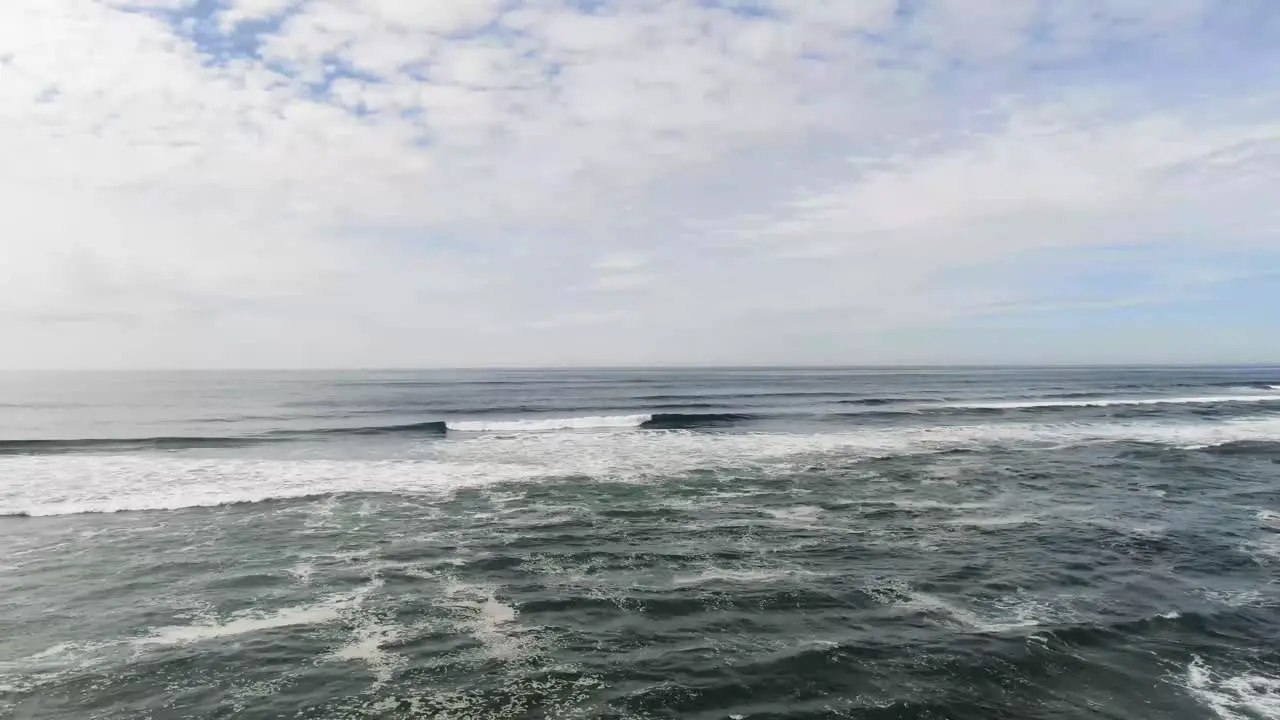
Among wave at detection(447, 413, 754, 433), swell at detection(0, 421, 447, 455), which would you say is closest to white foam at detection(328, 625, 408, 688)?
swell at detection(0, 421, 447, 455)

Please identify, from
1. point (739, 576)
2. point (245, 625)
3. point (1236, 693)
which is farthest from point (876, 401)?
point (245, 625)

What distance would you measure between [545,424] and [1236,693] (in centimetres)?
3413

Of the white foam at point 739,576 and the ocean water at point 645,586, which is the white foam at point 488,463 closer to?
the ocean water at point 645,586

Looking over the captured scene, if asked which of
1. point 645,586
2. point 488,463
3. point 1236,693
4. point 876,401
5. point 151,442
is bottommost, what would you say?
point 151,442

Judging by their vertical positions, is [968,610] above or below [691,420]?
above

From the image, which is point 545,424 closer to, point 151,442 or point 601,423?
point 601,423

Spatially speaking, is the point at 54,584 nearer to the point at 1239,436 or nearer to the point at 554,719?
the point at 554,719

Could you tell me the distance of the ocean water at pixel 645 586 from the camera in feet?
25.6

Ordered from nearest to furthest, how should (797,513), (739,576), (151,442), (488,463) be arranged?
(739,576), (797,513), (488,463), (151,442)

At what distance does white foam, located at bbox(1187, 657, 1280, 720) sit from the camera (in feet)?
23.6

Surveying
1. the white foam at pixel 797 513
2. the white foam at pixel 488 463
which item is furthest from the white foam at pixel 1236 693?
the white foam at pixel 488 463

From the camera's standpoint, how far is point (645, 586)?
11398mm

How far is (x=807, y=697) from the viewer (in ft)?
25.2

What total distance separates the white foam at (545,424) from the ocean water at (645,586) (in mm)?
11961
